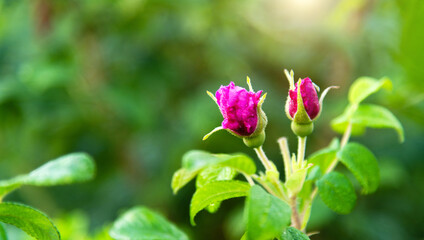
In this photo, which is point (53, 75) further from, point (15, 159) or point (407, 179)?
point (407, 179)

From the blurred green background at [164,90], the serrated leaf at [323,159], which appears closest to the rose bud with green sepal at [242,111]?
the serrated leaf at [323,159]

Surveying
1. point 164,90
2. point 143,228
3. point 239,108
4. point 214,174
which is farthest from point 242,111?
point 164,90

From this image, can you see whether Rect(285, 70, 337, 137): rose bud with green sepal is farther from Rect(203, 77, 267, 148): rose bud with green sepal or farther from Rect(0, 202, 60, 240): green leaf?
Rect(0, 202, 60, 240): green leaf

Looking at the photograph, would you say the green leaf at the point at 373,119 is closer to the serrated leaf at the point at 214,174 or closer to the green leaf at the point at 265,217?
the serrated leaf at the point at 214,174

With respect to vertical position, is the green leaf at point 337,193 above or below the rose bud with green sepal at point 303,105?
below

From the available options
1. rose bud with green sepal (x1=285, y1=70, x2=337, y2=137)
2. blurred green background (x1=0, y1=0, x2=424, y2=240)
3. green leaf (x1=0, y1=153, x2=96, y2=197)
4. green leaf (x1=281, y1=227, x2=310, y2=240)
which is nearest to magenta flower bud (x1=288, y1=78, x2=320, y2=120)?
rose bud with green sepal (x1=285, y1=70, x2=337, y2=137)

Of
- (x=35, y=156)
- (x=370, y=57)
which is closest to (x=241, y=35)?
(x=370, y=57)
